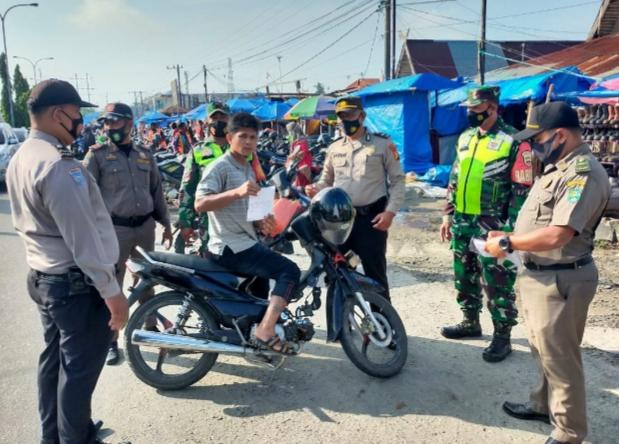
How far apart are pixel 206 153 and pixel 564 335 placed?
3187mm

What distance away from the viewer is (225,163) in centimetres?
338

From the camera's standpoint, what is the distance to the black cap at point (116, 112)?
3812 millimetres

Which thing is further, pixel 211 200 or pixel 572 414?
pixel 211 200

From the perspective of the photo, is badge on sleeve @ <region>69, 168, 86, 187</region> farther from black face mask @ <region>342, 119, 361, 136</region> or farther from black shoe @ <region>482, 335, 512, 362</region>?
black shoe @ <region>482, 335, 512, 362</region>

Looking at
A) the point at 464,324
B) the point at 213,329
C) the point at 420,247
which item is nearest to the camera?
the point at 213,329

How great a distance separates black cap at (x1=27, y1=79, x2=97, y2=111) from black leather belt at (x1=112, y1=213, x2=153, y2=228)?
1.65 metres

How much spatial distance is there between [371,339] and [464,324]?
1047mm

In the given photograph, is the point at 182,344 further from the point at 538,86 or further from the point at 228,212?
the point at 538,86

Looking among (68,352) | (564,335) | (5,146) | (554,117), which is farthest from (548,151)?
(5,146)

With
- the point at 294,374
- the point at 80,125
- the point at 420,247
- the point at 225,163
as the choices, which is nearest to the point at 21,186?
the point at 80,125

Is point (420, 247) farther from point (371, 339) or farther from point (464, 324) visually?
point (371, 339)

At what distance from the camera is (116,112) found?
382cm

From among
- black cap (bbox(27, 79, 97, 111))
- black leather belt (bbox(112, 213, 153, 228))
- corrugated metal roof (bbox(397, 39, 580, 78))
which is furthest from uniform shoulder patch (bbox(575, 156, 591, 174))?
corrugated metal roof (bbox(397, 39, 580, 78))

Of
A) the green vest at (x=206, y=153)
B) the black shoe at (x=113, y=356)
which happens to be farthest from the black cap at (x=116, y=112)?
the black shoe at (x=113, y=356)
